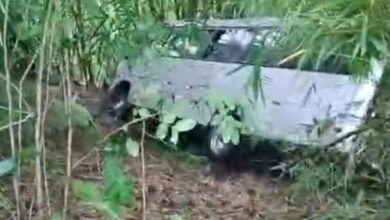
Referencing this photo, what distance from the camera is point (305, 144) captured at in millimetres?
3812

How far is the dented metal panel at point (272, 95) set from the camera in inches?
147

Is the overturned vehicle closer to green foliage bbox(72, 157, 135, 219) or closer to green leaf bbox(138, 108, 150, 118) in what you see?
green leaf bbox(138, 108, 150, 118)

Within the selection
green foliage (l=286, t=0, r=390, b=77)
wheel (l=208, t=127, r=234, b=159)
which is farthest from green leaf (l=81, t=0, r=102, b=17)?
wheel (l=208, t=127, r=234, b=159)

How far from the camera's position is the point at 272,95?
455cm

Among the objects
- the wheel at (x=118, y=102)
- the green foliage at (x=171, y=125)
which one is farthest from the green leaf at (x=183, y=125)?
the wheel at (x=118, y=102)

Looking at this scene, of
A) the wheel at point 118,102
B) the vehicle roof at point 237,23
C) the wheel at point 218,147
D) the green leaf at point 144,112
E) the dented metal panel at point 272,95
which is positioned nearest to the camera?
the vehicle roof at point 237,23

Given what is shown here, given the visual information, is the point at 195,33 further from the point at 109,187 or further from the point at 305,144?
the point at 109,187

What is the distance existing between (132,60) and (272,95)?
3.36ft

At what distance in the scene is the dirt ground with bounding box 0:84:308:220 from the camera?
12.5 ft

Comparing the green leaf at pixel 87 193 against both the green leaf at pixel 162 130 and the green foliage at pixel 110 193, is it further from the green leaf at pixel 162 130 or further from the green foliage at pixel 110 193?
the green leaf at pixel 162 130

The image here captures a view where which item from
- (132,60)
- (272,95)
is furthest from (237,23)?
(132,60)

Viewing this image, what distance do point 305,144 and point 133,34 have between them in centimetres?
86

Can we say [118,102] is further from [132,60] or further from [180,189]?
[132,60]

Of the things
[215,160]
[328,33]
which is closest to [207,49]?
[215,160]
